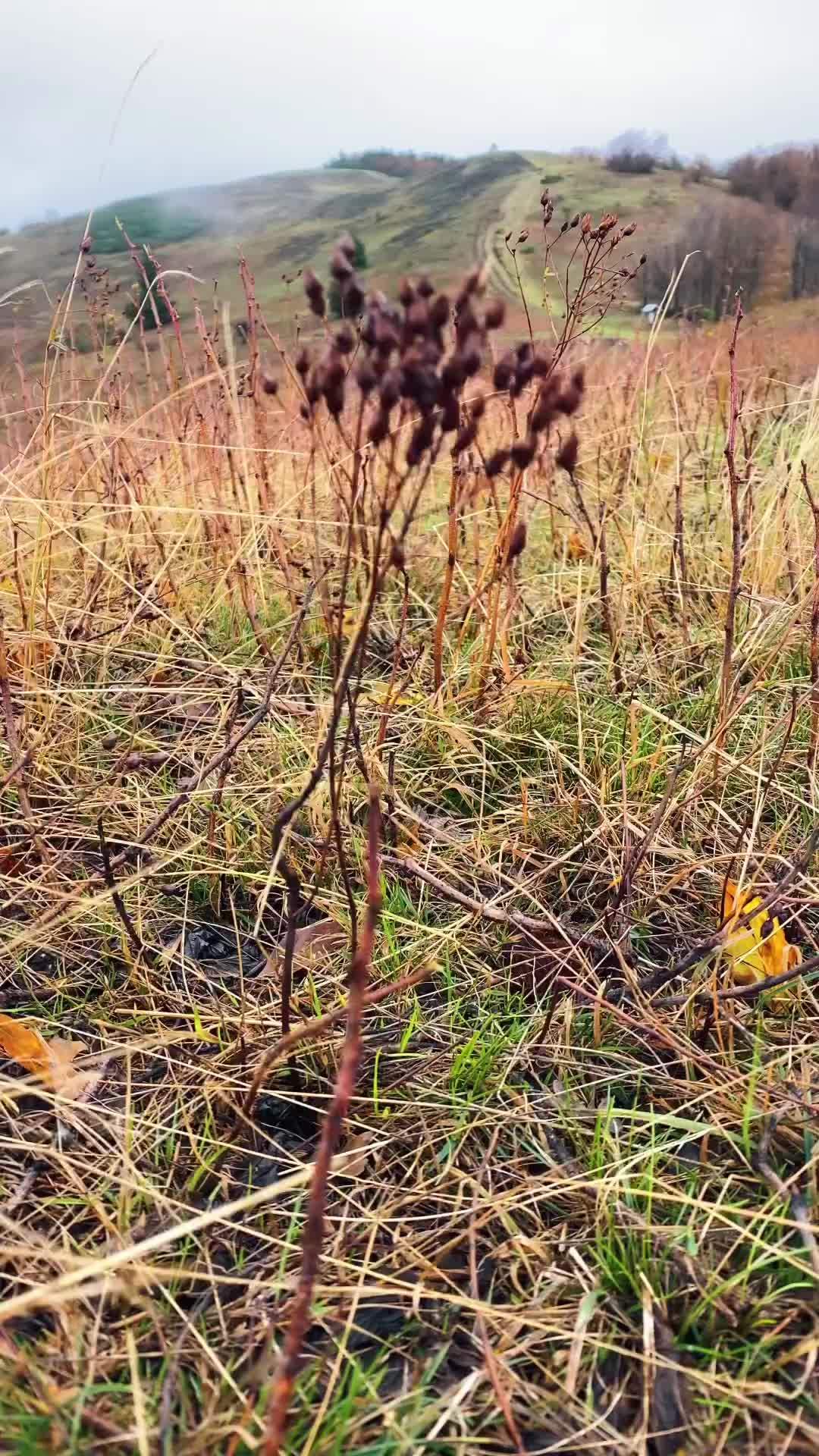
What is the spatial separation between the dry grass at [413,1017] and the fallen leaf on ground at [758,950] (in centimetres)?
4

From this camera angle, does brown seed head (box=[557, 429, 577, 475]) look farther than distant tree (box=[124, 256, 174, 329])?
No

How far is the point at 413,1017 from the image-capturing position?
3.76ft

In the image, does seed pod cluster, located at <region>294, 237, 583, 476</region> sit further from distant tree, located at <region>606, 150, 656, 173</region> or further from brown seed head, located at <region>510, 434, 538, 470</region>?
distant tree, located at <region>606, 150, 656, 173</region>

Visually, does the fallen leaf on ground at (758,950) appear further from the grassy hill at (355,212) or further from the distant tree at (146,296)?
the grassy hill at (355,212)

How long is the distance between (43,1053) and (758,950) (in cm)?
103

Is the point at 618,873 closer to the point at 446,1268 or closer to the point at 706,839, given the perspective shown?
the point at 706,839

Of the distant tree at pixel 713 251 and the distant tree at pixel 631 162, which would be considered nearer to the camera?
the distant tree at pixel 713 251

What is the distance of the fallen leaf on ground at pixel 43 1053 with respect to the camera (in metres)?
1.11

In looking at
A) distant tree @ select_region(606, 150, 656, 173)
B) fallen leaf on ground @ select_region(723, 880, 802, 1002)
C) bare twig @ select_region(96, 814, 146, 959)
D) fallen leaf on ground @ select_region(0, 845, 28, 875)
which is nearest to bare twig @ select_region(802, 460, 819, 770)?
fallen leaf on ground @ select_region(723, 880, 802, 1002)

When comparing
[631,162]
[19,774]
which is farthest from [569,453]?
[631,162]

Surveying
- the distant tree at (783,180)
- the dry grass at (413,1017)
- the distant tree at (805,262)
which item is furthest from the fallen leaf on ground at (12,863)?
the distant tree at (783,180)

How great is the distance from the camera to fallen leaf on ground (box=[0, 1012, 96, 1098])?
1.11m

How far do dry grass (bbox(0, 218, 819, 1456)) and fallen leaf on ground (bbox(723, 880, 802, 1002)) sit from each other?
0.14 ft

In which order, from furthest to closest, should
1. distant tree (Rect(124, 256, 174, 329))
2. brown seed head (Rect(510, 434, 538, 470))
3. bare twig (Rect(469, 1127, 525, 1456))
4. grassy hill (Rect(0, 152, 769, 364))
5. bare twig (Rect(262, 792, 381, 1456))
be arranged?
grassy hill (Rect(0, 152, 769, 364))
distant tree (Rect(124, 256, 174, 329))
brown seed head (Rect(510, 434, 538, 470))
bare twig (Rect(469, 1127, 525, 1456))
bare twig (Rect(262, 792, 381, 1456))
